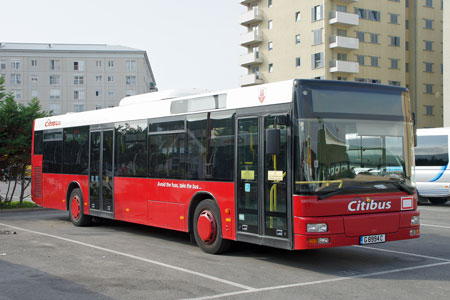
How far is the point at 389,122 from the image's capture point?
30.0ft

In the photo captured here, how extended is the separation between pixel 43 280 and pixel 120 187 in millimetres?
5304

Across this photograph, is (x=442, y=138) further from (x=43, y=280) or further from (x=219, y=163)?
(x=43, y=280)

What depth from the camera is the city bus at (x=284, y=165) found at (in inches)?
332

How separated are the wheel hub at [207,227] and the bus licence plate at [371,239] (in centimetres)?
271

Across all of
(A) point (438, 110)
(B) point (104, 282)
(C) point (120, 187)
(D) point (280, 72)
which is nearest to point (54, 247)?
(C) point (120, 187)

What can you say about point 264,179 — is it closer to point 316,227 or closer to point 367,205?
point 316,227

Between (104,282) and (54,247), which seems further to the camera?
(54,247)

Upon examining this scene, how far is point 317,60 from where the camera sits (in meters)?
58.2

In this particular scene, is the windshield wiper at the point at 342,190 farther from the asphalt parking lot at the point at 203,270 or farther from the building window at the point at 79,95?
the building window at the point at 79,95

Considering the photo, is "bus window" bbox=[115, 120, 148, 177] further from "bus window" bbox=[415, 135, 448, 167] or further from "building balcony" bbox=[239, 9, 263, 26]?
"building balcony" bbox=[239, 9, 263, 26]

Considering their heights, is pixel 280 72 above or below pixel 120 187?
above

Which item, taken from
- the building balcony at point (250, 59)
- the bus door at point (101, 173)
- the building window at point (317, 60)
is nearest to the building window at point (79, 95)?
the building balcony at point (250, 59)

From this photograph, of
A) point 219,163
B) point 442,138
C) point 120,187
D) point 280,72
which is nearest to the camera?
point 219,163

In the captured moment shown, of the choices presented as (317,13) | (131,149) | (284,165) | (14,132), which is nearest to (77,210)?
(131,149)
